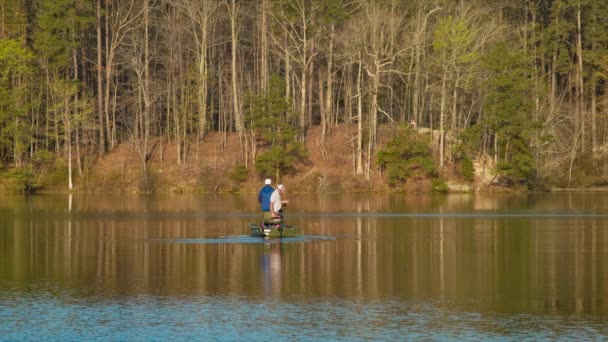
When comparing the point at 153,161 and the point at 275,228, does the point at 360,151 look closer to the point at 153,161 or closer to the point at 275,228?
the point at 153,161

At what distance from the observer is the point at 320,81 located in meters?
91.1

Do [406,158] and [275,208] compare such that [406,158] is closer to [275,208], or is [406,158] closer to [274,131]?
[274,131]

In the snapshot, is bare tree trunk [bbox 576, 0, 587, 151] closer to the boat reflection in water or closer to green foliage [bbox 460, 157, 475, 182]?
green foliage [bbox 460, 157, 475, 182]

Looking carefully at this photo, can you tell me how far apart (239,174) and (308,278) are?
56.9 metres

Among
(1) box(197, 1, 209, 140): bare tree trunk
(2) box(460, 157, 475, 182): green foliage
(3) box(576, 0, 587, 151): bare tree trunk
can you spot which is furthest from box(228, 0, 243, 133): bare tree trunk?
(3) box(576, 0, 587, 151): bare tree trunk

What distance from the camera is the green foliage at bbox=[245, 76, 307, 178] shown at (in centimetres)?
8419

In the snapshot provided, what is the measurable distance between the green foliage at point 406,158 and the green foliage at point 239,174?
435 inches

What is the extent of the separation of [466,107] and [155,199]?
3466 cm

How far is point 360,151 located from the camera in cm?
8438

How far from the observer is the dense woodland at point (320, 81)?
84.9m

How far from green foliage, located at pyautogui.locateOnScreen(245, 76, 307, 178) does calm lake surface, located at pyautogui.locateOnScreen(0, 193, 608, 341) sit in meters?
31.7

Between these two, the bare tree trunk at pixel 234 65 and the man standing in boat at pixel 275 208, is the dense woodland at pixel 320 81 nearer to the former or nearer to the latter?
the bare tree trunk at pixel 234 65

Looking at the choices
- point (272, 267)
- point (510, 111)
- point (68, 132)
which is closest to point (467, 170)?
point (510, 111)

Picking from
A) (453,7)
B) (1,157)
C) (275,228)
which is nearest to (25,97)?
(1,157)
